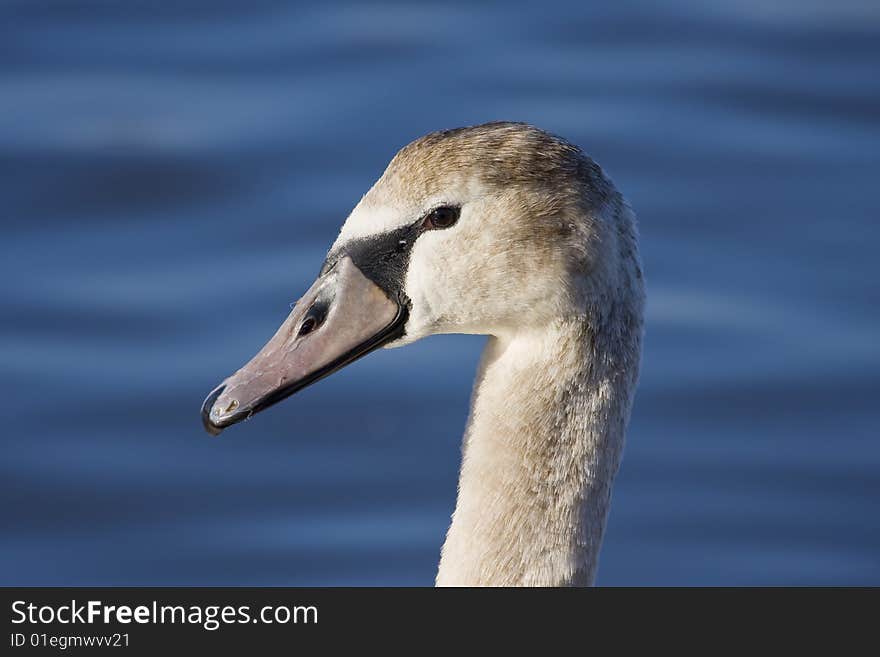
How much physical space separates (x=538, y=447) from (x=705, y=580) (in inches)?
108

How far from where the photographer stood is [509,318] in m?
5.36

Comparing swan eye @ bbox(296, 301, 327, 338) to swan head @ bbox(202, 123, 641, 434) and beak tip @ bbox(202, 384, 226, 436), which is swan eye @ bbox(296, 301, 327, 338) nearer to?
swan head @ bbox(202, 123, 641, 434)

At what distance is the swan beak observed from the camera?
5434 millimetres

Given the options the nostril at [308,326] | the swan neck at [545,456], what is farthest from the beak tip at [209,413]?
the swan neck at [545,456]

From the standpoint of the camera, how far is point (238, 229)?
30.3ft

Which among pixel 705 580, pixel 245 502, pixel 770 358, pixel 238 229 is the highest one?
pixel 238 229

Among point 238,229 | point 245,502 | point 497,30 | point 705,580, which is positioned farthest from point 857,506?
point 497,30

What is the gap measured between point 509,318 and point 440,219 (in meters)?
0.32

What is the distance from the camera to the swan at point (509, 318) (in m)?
5.27

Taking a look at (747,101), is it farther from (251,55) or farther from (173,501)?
(173,501)

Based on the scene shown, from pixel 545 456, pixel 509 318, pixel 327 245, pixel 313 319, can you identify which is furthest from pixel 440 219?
pixel 327 245

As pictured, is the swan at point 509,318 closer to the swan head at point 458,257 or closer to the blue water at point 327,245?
the swan head at point 458,257

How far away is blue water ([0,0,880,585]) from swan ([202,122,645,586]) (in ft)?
7.84
